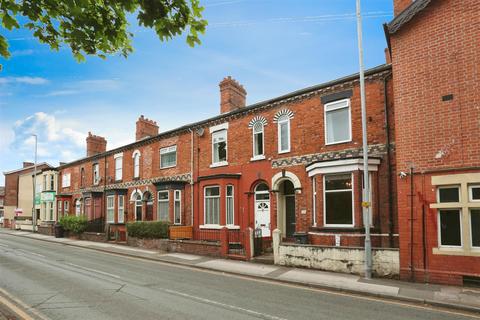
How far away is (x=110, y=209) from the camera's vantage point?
29.9 m

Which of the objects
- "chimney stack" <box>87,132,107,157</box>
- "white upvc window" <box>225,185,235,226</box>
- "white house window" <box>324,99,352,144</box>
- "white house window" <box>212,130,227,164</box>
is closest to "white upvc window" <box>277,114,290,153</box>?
"white house window" <box>324,99,352,144</box>

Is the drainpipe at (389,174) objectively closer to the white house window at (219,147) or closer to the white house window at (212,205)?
the white house window at (219,147)

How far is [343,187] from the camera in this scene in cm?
1427

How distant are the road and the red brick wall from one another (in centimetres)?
274

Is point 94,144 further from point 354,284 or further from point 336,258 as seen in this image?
point 354,284

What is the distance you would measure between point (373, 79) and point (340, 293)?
8579 millimetres

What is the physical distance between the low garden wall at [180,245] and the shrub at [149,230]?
30 cm

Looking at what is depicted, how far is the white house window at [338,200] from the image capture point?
14.0m

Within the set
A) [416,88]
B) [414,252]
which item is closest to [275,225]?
[414,252]

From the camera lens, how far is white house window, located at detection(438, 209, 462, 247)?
34.2 ft

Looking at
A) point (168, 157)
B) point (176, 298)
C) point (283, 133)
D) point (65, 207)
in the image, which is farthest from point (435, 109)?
point (65, 207)

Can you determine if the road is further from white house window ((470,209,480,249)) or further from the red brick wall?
white house window ((470,209,480,249))

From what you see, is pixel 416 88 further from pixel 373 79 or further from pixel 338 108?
pixel 338 108

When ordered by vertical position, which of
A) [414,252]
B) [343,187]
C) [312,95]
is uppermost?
[312,95]
